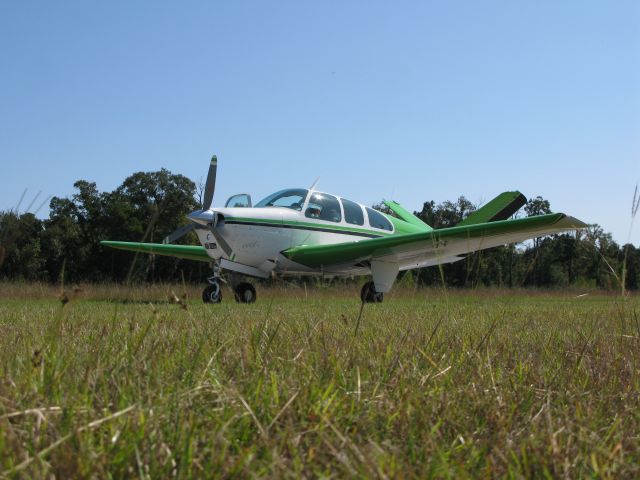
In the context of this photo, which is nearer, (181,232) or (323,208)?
(181,232)

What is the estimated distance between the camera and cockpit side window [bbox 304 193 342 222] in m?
11.8

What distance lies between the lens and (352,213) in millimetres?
12711

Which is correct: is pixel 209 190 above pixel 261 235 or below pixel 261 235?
above

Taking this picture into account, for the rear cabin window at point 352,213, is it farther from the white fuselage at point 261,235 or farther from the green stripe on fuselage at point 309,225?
the white fuselage at point 261,235

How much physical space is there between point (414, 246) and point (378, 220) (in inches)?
95.8

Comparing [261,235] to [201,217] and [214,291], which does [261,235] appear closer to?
[201,217]

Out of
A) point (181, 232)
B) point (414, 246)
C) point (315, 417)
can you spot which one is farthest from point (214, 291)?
point (315, 417)

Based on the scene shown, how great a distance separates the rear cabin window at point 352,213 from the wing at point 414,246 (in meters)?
1.04

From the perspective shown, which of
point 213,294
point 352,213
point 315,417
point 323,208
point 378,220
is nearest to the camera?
point 315,417

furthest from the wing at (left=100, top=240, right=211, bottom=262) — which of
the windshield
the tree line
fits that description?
the windshield

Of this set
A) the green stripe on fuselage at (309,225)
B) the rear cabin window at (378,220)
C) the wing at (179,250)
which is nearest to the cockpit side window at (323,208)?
the green stripe on fuselage at (309,225)

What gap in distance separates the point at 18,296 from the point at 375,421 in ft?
46.8

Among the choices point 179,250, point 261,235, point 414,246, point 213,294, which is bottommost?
point 213,294

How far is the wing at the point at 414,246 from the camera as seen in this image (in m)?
9.17
